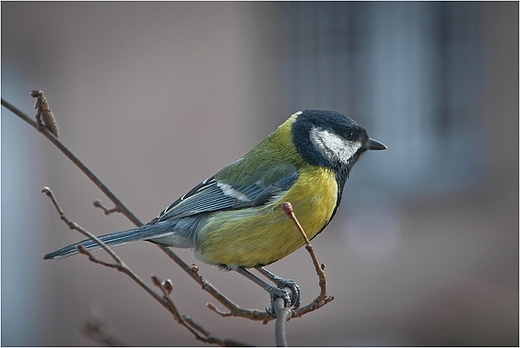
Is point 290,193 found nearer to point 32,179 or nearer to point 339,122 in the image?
point 339,122

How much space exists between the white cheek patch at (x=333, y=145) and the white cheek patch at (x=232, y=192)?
276 mm

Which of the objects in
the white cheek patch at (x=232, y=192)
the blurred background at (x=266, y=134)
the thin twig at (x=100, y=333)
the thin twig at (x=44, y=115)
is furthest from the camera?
the blurred background at (x=266, y=134)

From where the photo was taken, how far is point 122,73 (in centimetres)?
611

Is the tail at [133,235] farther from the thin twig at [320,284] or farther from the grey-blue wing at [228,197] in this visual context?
the thin twig at [320,284]

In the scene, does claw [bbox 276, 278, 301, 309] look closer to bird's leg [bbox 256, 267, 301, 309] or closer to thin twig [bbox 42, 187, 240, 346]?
bird's leg [bbox 256, 267, 301, 309]

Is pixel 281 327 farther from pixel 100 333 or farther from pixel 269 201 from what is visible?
pixel 269 201

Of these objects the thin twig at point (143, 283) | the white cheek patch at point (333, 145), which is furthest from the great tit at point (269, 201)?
the thin twig at point (143, 283)

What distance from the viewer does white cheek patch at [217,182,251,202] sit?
2.25 meters

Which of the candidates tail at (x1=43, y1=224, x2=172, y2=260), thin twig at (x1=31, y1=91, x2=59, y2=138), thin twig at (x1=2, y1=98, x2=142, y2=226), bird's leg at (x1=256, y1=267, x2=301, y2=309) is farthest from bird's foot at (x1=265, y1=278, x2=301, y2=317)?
thin twig at (x1=31, y1=91, x2=59, y2=138)

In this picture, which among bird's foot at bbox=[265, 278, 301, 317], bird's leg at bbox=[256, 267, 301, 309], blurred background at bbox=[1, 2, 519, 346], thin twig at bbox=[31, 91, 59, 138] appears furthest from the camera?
blurred background at bbox=[1, 2, 519, 346]

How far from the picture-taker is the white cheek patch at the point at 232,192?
7.38 ft

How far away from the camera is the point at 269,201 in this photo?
216cm

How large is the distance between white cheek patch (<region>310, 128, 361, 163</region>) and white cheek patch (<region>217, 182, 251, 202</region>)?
0.28 meters

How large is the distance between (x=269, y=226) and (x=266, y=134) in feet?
12.9
